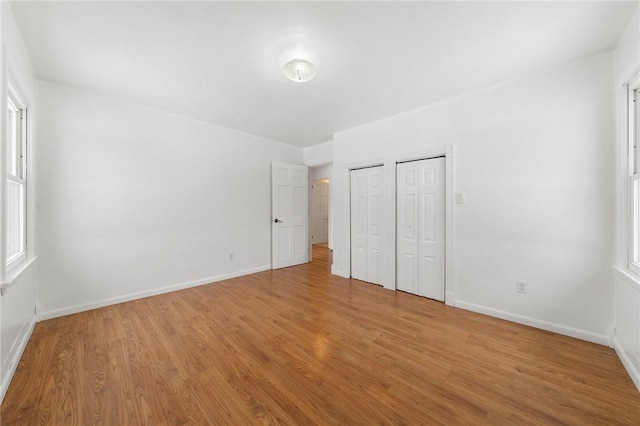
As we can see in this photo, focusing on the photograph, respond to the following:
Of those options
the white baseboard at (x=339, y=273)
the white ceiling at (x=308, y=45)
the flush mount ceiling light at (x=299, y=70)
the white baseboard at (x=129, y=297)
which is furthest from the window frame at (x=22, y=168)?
the white baseboard at (x=339, y=273)

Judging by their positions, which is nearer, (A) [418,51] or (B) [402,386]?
(B) [402,386]

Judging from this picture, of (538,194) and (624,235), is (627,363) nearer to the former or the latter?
(624,235)

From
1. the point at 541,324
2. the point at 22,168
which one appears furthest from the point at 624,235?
the point at 22,168

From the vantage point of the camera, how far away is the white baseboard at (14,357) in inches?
61.4

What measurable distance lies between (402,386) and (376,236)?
2355 millimetres

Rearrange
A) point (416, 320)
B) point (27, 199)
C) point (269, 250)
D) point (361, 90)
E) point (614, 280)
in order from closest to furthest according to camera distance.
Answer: point (614, 280), point (27, 199), point (416, 320), point (361, 90), point (269, 250)

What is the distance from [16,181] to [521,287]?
4.94 metres

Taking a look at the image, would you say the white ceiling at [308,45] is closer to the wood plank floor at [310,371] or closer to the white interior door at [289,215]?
the white interior door at [289,215]

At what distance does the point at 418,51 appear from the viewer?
207 cm

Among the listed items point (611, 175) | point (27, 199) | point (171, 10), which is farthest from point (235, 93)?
point (611, 175)

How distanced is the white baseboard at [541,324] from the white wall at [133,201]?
346 centimetres

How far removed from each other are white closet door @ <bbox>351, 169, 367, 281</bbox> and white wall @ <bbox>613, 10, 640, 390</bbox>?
2608mm

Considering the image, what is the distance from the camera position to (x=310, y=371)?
177 centimetres

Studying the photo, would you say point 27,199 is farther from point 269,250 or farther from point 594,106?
point 594,106
